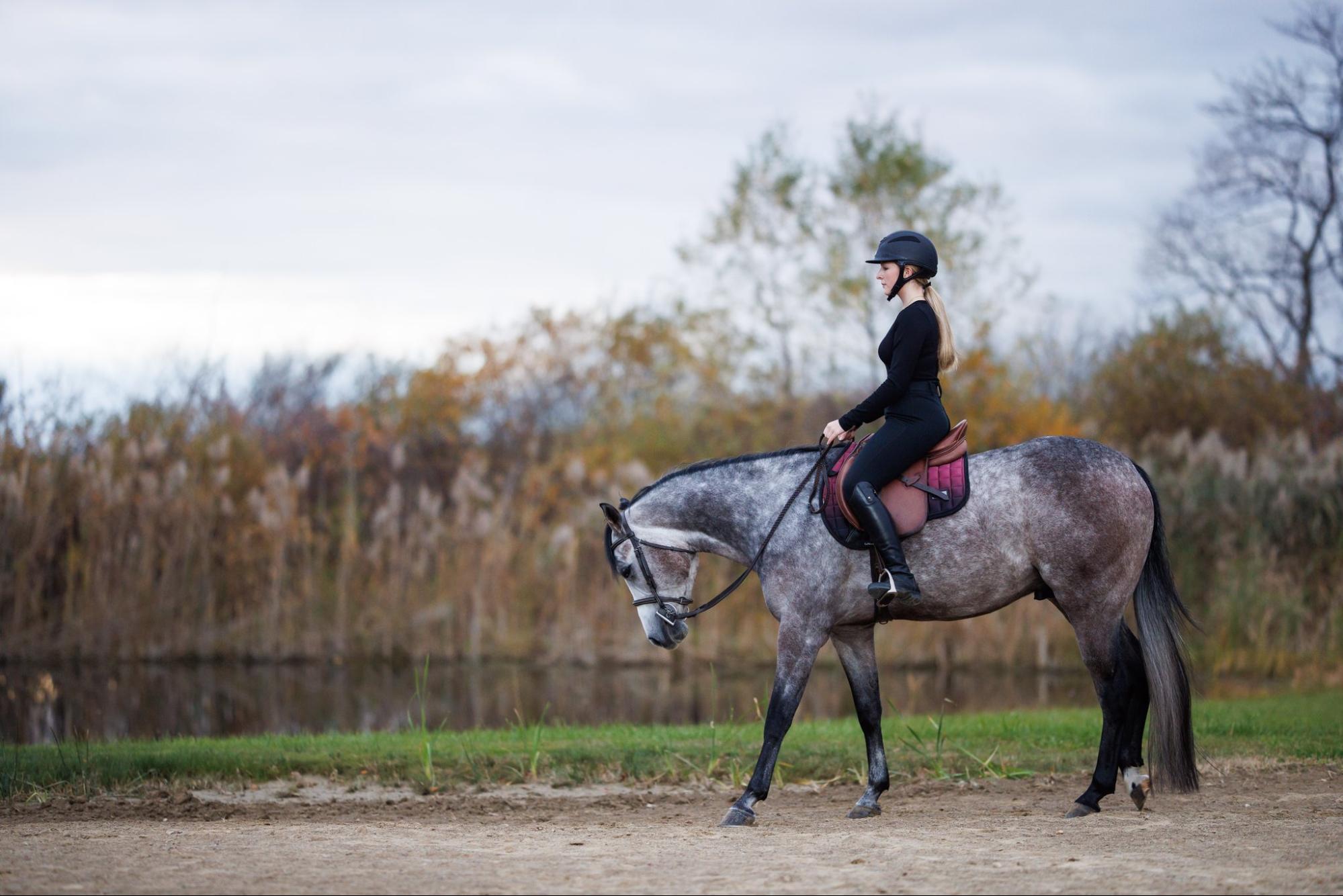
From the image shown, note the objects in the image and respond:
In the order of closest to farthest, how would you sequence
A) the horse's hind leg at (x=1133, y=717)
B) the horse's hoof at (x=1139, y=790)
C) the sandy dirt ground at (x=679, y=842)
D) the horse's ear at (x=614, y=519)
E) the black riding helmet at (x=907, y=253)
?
1. the sandy dirt ground at (x=679, y=842)
2. the horse's hoof at (x=1139, y=790)
3. the horse's hind leg at (x=1133, y=717)
4. the black riding helmet at (x=907, y=253)
5. the horse's ear at (x=614, y=519)

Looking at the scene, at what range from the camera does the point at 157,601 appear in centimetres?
1388

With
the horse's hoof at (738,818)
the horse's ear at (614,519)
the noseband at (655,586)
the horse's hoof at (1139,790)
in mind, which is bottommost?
the horse's hoof at (738,818)

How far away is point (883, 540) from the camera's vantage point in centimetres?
584

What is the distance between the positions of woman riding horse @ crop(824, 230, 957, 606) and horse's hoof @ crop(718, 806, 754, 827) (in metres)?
1.17

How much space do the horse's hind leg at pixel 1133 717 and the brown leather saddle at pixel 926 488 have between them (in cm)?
112

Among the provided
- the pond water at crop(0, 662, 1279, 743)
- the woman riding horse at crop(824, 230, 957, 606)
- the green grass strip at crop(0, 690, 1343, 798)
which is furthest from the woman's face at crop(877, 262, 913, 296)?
the pond water at crop(0, 662, 1279, 743)

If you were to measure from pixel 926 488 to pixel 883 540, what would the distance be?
0.38m

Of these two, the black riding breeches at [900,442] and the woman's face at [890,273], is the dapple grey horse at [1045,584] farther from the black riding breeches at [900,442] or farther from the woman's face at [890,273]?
the woman's face at [890,273]

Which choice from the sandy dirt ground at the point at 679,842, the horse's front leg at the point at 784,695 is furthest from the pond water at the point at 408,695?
the horse's front leg at the point at 784,695

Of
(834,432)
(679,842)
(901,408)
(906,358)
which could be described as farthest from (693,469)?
(679,842)

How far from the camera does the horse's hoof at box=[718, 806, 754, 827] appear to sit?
229 inches

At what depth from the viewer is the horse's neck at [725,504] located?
6.41 m

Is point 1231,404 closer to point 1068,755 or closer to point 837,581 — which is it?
point 1068,755

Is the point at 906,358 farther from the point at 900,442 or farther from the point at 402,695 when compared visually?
the point at 402,695
